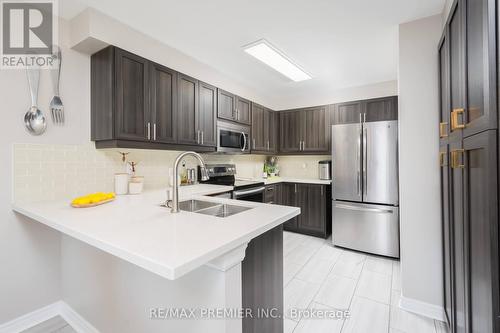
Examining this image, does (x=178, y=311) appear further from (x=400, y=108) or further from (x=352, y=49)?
(x=352, y=49)

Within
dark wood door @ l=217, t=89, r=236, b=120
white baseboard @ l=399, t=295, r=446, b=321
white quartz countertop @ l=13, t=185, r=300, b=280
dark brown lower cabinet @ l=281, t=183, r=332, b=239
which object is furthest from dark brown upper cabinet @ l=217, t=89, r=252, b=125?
white baseboard @ l=399, t=295, r=446, b=321

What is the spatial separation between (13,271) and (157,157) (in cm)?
153

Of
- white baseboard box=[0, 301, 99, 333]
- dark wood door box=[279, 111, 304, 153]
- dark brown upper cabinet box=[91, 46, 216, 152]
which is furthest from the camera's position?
dark wood door box=[279, 111, 304, 153]

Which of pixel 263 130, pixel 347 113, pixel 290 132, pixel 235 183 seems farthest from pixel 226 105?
pixel 347 113

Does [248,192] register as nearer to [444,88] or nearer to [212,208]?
[212,208]

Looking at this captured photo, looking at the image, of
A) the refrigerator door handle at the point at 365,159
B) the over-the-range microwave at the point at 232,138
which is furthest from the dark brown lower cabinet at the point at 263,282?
the refrigerator door handle at the point at 365,159

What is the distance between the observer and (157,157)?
8.86 ft

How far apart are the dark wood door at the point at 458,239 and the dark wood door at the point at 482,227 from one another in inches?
3.7

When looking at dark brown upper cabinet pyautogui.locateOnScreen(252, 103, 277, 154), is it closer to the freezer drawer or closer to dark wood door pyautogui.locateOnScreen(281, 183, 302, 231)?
dark wood door pyautogui.locateOnScreen(281, 183, 302, 231)

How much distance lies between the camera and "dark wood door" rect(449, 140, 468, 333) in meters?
1.16

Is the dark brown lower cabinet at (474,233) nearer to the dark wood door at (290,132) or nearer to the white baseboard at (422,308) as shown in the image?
the white baseboard at (422,308)

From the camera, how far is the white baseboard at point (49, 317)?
65.1 inches

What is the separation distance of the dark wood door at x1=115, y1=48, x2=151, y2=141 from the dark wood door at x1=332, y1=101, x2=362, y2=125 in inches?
118

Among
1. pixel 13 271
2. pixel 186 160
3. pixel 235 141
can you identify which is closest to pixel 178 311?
pixel 13 271
